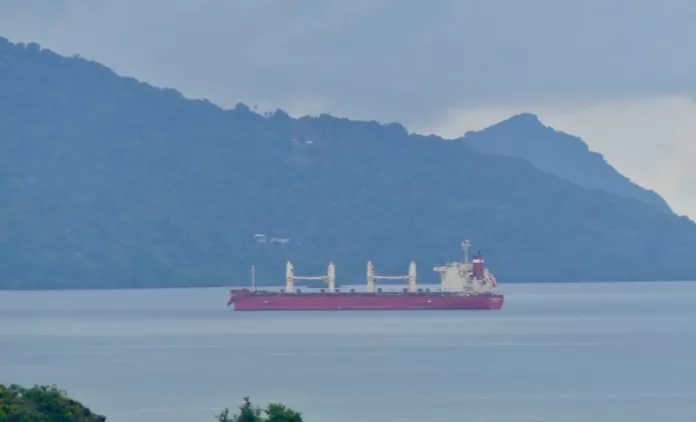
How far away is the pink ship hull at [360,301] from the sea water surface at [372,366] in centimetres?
546

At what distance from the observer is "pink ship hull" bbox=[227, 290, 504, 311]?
6211 inches

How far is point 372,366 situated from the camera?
8875cm

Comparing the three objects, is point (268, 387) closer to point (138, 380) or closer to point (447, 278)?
point (138, 380)

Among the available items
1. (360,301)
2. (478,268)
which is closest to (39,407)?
(478,268)

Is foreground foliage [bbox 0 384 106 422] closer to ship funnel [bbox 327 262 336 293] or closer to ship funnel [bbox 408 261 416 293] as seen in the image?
ship funnel [bbox 408 261 416 293]

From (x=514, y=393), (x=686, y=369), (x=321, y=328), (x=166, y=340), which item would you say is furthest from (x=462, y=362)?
(x=321, y=328)

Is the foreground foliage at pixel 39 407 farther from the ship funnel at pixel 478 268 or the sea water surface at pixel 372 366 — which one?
the ship funnel at pixel 478 268

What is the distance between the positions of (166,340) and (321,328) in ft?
68.8

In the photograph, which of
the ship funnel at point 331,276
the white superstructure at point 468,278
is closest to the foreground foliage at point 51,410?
the white superstructure at point 468,278

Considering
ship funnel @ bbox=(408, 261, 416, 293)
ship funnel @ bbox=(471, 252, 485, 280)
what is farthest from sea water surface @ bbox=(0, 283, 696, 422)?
ship funnel @ bbox=(408, 261, 416, 293)

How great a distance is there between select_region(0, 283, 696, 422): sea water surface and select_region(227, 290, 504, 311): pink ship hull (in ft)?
17.9

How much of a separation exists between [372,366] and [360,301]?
2849 inches

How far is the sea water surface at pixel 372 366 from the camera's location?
6762cm

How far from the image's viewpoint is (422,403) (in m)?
69.1
